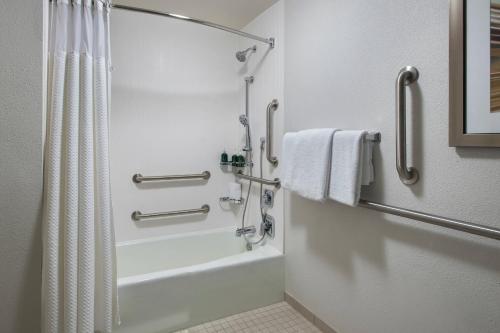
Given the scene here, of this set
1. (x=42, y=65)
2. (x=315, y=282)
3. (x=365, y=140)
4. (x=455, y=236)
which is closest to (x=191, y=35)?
(x=42, y=65)

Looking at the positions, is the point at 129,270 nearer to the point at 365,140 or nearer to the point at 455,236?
the point at 365,140

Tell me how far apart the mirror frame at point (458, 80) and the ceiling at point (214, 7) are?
53.6 inches

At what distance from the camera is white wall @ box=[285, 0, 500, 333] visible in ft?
3.27

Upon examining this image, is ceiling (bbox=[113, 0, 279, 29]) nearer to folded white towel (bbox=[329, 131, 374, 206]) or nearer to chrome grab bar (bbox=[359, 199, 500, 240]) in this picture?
folded white towel (bbox=[329, 131, 374, 206])

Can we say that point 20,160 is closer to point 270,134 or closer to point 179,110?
point 179,110

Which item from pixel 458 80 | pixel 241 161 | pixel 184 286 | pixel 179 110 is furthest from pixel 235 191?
pixel 458 80

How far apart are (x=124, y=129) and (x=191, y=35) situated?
98 cm

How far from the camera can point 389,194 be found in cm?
127

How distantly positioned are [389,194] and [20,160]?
5.25 ft

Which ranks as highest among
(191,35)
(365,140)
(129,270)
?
(191,35)

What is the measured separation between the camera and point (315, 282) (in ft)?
5.63

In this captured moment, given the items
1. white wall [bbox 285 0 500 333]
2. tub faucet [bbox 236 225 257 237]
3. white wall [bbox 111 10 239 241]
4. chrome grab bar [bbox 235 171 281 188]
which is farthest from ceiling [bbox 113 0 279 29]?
tub faucet [bbox 236 225 257 237]

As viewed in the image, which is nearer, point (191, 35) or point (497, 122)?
point (497, 122)

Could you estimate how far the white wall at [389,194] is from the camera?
3.27 ft
